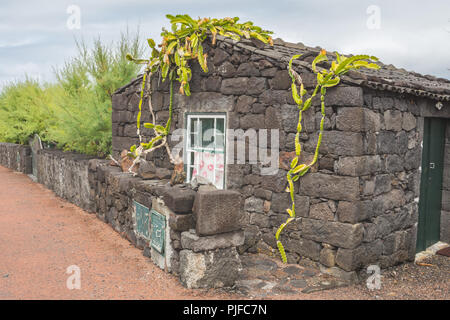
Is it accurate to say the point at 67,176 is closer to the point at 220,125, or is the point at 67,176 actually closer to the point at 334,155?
the point at 220,125

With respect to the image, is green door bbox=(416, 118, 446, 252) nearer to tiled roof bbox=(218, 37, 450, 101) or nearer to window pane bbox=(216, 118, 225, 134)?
tiled roof bbox=(218, 37, 450, 101)

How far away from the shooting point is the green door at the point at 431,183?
6.68m

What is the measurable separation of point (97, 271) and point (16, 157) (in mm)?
13386

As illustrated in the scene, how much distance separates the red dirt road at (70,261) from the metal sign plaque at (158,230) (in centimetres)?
32

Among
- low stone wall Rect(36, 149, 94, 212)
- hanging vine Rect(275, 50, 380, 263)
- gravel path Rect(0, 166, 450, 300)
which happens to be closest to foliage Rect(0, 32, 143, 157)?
low stone wall Rect(36, 149, 94, 212)

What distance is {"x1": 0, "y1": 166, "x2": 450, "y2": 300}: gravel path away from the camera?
15.3 feet

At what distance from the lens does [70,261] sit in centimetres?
575

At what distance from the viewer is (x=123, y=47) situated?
11734 mm

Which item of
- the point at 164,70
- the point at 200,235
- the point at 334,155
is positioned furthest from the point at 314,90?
the point at 164,70

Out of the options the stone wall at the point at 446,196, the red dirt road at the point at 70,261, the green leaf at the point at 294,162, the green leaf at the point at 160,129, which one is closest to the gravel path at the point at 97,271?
the red dirt road at the point at 70,261

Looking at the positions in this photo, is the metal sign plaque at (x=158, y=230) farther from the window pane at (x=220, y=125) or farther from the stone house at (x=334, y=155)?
the window pane at (x=220, y=125)

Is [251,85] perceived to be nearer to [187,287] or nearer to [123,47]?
[187,287]

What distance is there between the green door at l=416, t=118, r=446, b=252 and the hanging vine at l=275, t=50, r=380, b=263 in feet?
7.14

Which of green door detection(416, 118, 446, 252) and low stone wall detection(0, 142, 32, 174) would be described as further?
low stone wall detection(0, 142, 32, 174)
